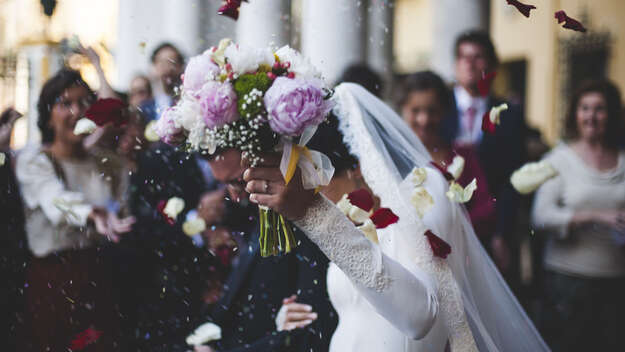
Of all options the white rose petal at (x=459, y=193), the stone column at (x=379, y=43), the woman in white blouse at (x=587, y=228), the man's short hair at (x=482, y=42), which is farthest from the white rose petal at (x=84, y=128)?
the stone column at (x=379, y=43)

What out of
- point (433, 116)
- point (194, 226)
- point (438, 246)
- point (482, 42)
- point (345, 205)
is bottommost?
point (194, 226)

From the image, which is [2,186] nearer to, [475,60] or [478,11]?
[475,60]

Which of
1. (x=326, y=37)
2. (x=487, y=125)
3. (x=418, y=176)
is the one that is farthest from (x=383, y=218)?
(x=326, y=37)

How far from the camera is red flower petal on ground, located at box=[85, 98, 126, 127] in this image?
284 cm

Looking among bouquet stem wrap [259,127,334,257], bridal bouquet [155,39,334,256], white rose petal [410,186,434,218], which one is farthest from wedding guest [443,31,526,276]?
bridal bouquet [155,39,334,256]

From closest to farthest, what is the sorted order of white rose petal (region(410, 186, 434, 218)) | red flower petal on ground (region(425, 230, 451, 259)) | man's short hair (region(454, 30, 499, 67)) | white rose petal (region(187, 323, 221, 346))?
red flower petal on ground (region(425, 230, 451, 259)) < white rose petal (region(410, 186, 434, 218)) < white rose petal (region(187, 323, 221, 346)) < man's short hair (region(454, 30, 499, 67))

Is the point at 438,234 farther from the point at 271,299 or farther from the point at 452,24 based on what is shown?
the point at 452,24

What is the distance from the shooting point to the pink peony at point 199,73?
6.39 feet

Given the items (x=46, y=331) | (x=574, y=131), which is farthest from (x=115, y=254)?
(x=574, y=131)

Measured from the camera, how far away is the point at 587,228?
4383 mm

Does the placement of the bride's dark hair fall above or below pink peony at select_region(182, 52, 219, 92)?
below

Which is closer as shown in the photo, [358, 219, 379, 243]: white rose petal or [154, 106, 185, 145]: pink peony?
[154, 106, 185, 145]: pink peony

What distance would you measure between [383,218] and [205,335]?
1101 millimetres

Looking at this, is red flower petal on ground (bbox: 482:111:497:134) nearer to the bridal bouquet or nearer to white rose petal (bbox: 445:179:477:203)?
white rose petal (bbox: 445:179:477:203)
